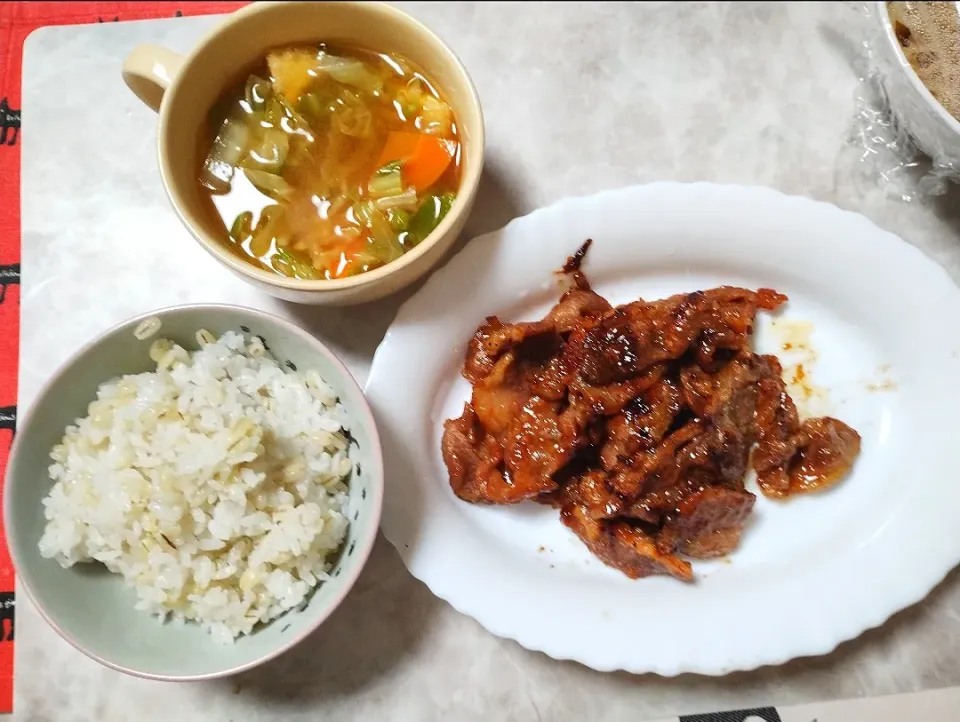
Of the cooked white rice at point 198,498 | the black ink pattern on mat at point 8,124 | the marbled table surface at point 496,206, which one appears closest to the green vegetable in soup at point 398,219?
the marbled table surface at point 496,206

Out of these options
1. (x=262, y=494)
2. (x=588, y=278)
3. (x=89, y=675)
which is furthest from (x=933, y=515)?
(x=89, y=675)

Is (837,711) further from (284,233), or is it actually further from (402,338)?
(284,233)

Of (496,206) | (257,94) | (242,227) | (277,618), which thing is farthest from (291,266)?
(277,618)

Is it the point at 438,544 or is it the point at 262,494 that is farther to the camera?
the point at 438,544

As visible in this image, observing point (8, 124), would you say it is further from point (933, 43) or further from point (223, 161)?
point (933, 43)

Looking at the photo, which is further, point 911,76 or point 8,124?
point 8,124
